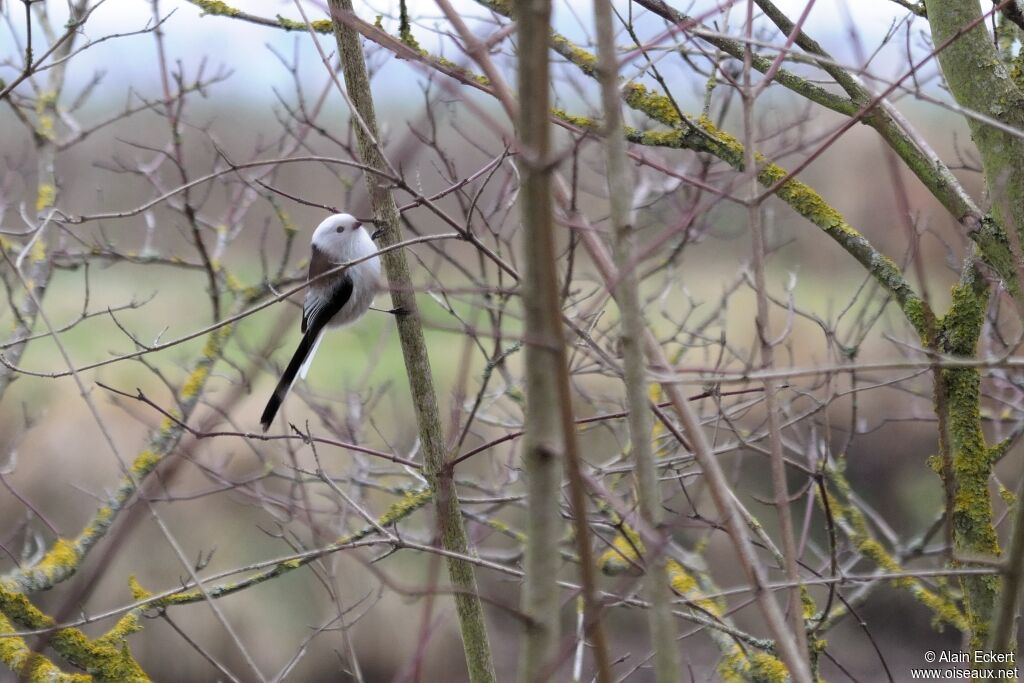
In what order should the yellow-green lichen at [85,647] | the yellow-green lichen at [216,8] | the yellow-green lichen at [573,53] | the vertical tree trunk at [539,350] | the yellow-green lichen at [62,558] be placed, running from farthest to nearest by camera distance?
the yellow-green lichen at [62,558]
the yellow-green lichen at [85,647]
the yellow-green lichen at [216,8]
the yellow-green lichen at [573,53]
the vertical tree trunk at [539,350]

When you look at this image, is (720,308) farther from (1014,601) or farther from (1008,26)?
(1014,601)

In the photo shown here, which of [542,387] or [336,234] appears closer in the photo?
[542,387]

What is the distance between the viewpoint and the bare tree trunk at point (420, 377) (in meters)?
1.40

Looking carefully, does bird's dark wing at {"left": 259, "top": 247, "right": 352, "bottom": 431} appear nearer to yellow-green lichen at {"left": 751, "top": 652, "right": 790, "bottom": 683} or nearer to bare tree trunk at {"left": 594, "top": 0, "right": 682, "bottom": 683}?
yellow-green lichen at {"left": 751, "top": 652, "right": 790, "bottom": 683}

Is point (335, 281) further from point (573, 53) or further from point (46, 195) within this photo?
point (573, 53)

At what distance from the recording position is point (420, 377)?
1496 millimetres

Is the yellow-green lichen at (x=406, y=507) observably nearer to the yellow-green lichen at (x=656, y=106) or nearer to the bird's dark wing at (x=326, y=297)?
the bird's dark wing at (x=326, y=297)

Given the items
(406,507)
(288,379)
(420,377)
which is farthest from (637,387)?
(288,379)

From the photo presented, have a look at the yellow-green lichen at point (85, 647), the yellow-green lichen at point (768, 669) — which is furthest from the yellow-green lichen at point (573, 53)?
the yellow-green lichen at point (85, 647)

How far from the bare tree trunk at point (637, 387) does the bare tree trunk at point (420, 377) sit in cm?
72

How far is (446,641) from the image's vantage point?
4371 mm

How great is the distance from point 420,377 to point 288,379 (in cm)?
91

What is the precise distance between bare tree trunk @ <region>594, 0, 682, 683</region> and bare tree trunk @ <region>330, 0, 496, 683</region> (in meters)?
0.72

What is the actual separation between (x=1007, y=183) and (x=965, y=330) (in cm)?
29
